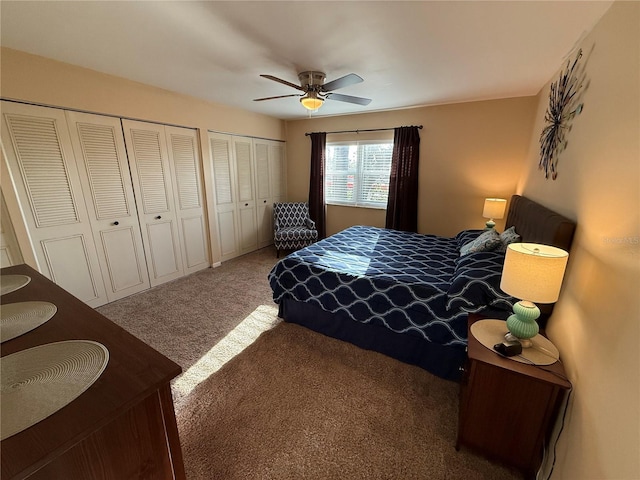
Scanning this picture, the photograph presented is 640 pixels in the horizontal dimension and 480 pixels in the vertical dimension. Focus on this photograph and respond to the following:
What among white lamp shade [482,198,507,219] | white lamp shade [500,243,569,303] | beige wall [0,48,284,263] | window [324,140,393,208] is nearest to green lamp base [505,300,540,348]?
white lamp shade [500,243,569,303]

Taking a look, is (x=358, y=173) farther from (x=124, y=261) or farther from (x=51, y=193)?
(x=51, y=193)

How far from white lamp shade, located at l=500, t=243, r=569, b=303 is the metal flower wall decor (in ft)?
3.82

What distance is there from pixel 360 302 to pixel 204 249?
273cm

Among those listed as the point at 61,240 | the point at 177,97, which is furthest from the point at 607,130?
the point at 61,240

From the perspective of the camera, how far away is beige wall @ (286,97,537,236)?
3242 mm

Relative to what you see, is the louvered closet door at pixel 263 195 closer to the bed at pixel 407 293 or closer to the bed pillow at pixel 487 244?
the bed at pixel 407 293

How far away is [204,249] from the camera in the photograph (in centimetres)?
389

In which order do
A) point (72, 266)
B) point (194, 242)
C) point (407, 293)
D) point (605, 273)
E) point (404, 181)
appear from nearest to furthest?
point (605, 273) < point (407, 293) < point (72, 266) < point (194, 242) < point (404, 181)

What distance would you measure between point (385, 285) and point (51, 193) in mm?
3072

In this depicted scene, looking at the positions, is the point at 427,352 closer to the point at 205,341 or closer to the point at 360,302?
the point at 360,302

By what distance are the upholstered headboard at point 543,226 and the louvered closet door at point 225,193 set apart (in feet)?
12.2

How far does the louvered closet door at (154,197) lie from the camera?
2936 mm

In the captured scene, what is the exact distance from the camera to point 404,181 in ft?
12.9

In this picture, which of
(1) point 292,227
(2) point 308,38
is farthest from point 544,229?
(1) point 292,227
